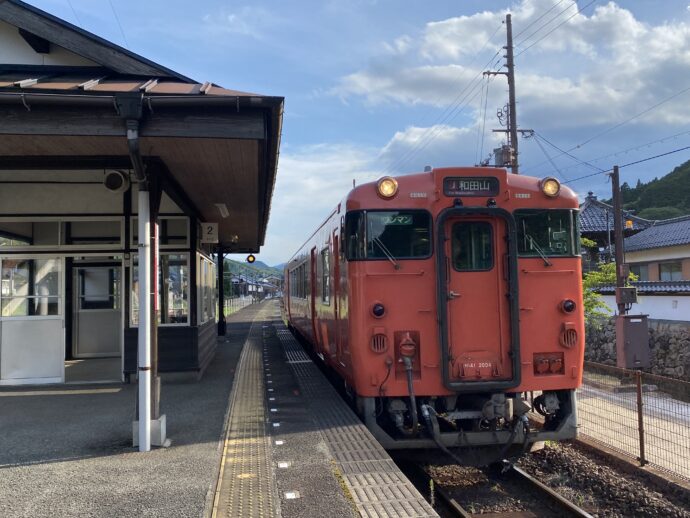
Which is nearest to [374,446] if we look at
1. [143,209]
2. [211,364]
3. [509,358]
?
[509,358]

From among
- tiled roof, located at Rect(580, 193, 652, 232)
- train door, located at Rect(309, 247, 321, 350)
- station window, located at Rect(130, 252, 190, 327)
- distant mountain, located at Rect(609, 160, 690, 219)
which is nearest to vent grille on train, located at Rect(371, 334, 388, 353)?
train door, located at Rect(309, 247, 321, 350)

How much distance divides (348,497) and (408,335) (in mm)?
1949

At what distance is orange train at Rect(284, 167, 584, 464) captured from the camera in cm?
561

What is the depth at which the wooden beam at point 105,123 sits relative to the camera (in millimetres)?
5379

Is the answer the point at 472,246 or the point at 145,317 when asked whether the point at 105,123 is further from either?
the point at 472,246

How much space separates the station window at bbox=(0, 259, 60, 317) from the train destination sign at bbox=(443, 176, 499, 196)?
6842mm

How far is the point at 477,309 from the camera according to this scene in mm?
5762

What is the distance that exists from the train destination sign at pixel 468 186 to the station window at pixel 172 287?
565 cm

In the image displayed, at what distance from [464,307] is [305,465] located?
7.26 ft

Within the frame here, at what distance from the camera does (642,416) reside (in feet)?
21.3

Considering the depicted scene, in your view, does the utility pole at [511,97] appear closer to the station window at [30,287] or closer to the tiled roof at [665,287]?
the tiled roof at [665,287]

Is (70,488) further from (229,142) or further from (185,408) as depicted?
(229,142)

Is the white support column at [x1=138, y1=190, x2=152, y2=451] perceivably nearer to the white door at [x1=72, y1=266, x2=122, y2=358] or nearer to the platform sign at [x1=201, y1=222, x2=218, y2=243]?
the platform sign at [x1=201, y1=222, x2=218, y2=243]

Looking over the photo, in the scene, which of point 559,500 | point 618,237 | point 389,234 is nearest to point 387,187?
point 389,234
